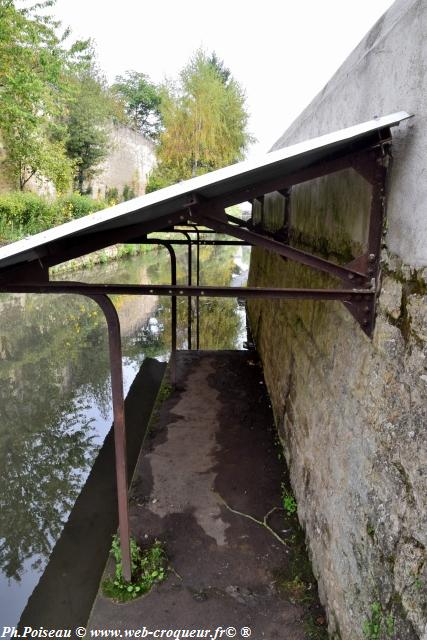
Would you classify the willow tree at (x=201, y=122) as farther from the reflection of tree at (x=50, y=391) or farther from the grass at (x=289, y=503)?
the grass at (x=289, y=503)

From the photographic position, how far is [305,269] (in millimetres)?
4504

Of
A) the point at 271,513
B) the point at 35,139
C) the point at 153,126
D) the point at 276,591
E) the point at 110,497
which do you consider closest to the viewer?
the point at 276,591

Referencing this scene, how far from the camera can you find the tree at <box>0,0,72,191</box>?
485 inches

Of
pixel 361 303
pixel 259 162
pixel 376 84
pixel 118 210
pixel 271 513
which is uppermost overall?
pixel 376 84

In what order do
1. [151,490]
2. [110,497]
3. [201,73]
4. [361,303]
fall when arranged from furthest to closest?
[201,73] → [110,497] → [151,490] → [361,303]

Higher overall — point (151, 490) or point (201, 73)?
point (201, 73)

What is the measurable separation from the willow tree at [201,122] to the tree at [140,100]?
17282mm

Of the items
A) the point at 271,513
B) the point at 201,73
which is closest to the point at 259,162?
the point at 271,513

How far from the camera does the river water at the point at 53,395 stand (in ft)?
13.5

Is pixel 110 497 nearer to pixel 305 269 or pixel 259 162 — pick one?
pixel 305 269

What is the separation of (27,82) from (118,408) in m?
13.0

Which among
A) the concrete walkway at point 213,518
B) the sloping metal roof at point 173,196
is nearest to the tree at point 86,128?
the concrete walkway at point 213,518

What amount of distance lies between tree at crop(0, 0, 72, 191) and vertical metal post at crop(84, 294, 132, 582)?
1240 cm

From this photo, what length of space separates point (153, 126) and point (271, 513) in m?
48.7
